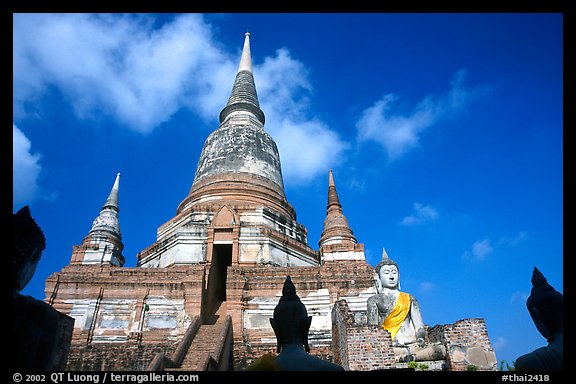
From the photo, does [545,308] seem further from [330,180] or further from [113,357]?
[330,180]

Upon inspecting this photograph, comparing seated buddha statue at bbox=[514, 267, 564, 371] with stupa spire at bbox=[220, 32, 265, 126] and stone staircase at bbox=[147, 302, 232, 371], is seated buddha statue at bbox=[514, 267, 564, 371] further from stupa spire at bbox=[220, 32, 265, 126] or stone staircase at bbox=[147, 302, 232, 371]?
stupa spire at bbox=[220, 32, 265, 126]

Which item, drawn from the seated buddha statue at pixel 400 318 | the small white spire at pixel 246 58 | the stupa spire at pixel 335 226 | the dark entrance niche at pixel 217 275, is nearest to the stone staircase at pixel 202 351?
the dark entrance niche at pixel 217 275

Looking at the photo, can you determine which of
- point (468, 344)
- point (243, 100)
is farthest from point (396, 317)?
point (243, 100)

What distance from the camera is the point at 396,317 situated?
9.89m

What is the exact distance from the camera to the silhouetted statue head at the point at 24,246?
3426 mm

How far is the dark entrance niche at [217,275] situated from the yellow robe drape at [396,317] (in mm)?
8599

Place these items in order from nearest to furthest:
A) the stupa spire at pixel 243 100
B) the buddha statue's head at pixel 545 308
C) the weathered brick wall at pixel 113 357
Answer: the buddha statue's head at pixel 545 308, the weathered brick wall at pixel 113 357, the stupa spire at pixel 243 100

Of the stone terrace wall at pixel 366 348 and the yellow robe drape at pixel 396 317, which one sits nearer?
the stone terrace wall at pixel 366 348

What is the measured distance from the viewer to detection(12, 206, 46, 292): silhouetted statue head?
A: 3426 millimetres

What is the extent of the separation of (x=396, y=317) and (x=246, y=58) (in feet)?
97.4

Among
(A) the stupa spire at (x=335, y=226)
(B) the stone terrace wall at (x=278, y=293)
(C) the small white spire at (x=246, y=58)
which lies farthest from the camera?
(C) the small white spire at (x=246, y=58)

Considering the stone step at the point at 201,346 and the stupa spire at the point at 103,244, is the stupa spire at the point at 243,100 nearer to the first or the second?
the stupa spire at the point at 103,244
